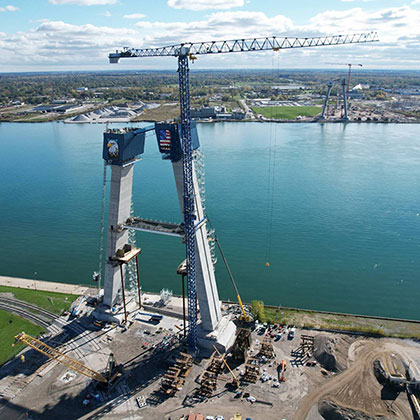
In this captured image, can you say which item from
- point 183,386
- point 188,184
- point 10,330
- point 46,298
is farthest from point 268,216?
point 10,330

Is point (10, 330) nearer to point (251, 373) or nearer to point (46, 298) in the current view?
point (46, 298)

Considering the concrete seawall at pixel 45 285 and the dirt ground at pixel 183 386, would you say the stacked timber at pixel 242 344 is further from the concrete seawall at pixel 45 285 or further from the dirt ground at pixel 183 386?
the concrete seawall at pixel 45 285

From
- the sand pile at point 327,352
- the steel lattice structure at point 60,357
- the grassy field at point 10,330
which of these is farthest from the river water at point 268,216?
the steel lattice structure at point 60,357

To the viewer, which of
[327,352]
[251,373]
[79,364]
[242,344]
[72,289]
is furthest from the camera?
[72,289]

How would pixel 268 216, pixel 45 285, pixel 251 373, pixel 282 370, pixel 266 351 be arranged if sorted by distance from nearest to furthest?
pixel 251 373
pixel 282 370
pixel 266 351
pixel 45 285
pixel 268 216

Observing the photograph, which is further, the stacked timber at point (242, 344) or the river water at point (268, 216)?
the river water at point (268, 216)

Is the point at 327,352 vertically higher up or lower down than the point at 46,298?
higher up

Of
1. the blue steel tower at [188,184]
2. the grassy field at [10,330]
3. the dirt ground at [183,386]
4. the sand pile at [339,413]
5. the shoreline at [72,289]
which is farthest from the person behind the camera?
the shoreline at [72,289]

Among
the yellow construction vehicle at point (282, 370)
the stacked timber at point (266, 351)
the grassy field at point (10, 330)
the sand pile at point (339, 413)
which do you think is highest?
the stacked timber at point (266, 351)
